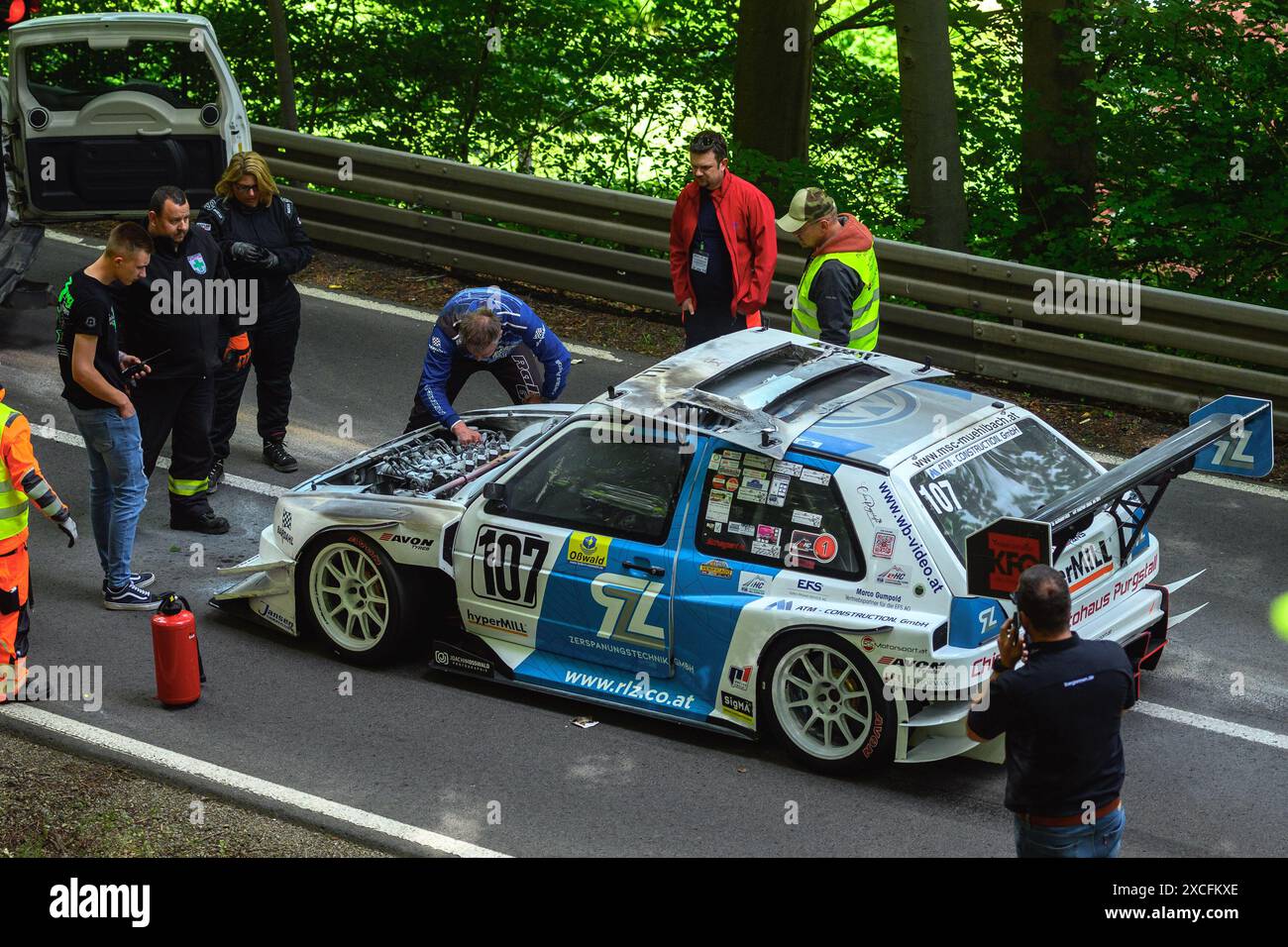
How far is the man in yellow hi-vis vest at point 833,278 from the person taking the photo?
946cm

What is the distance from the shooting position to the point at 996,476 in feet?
24.7

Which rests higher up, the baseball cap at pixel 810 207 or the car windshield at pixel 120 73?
the car windshield at pixel 120 73

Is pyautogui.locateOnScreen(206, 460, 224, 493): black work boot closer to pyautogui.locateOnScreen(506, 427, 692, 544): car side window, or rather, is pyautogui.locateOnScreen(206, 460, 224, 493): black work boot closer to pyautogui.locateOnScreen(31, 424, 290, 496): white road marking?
pyautogui.locateOnScreen(31, 424, 290, 496): white road marking

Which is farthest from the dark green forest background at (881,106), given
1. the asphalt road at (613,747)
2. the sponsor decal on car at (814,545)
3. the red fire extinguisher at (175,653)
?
the red fire extinguisher at (175,653)

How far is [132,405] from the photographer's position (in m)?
9.23

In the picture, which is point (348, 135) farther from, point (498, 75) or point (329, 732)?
point (329, 732)

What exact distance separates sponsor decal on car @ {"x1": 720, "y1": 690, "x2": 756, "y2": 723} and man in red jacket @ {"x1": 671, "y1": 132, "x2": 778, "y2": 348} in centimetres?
373

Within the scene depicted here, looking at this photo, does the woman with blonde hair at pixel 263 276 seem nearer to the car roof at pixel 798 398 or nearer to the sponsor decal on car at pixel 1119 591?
the car roof at pixel 798 398

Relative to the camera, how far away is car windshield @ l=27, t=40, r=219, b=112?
12602 millimetres

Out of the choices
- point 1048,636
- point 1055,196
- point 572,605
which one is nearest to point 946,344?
point 1055,196

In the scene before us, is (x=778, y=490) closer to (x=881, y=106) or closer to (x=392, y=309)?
(x=392, y=309)

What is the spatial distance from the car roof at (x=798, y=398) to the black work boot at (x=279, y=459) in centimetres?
359

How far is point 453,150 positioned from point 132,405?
8.72m

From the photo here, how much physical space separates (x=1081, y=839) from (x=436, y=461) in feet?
14.9
